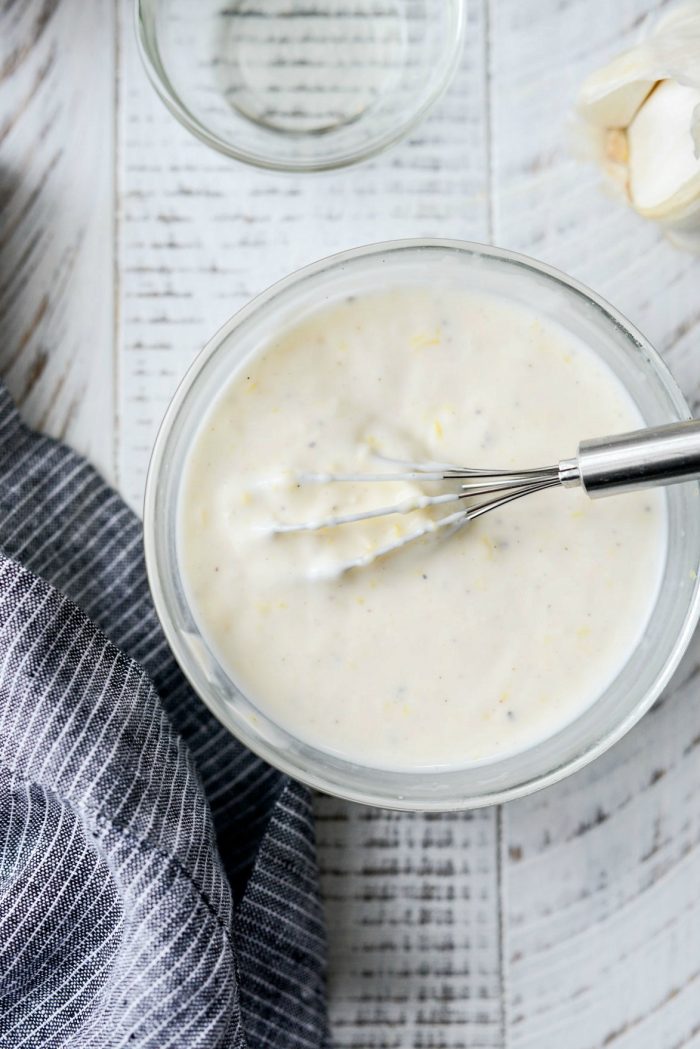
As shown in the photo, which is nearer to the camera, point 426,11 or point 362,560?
point 362,560

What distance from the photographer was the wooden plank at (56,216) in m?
0.87

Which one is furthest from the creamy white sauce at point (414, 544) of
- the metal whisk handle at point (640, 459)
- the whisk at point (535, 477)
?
the metal whisk handle at point (640, 459)

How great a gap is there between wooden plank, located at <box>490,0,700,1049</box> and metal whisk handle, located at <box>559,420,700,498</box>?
262 millimetres

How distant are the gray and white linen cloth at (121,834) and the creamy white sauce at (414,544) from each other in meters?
0.09

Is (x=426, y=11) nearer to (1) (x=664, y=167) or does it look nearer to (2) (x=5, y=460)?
(1) (x=664, y=167)

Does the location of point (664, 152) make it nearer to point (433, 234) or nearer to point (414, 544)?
point (433, 234)

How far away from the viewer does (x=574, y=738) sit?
76 cm

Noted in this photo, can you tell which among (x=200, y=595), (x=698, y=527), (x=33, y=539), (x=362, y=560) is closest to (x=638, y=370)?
(x=698, y=527)

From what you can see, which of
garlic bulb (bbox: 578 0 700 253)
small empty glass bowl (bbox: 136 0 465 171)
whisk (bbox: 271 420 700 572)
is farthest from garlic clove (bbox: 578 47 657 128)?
whisk (bbox: 271 420 700 572)

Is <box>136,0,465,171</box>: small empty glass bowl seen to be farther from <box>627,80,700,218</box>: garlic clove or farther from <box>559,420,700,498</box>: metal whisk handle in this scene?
<box>559,420,700,498</box>: metal whisk handle

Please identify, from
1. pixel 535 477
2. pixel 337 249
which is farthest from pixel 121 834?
pixel 337 249

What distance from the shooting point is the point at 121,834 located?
741 millimetres

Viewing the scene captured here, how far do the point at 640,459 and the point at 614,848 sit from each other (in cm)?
38

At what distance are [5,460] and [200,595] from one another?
202 mm
